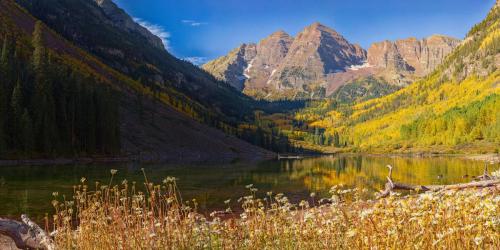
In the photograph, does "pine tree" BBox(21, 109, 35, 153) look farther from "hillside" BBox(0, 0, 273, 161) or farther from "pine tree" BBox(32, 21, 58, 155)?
"pine tree" BBox(32, 21, 58, 155)

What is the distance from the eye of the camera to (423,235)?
662 centimetres

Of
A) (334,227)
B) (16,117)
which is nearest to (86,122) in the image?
(16,117)

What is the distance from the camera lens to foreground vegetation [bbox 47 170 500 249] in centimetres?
646

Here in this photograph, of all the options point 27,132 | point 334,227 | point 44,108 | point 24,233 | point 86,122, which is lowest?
point 24,233

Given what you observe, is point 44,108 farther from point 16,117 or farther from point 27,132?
point 27,132

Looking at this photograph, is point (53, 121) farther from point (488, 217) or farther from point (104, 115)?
point (488, 217)

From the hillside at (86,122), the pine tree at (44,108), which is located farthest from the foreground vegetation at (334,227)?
the pine tree at (44,108)

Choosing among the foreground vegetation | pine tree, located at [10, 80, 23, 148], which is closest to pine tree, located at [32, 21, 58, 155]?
pine tree, located at [10, 80, 23, 148]

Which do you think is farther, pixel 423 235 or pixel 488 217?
pixel 423 235

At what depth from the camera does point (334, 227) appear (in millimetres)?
10078

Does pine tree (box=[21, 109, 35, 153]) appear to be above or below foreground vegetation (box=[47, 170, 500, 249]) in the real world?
above

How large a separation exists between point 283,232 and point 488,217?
18.6 feet

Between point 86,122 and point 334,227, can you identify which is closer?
point 334,227

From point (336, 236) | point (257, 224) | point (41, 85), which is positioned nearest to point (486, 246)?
point (336, 236)
